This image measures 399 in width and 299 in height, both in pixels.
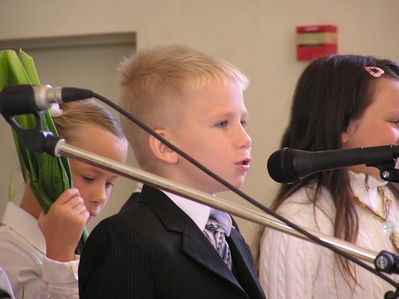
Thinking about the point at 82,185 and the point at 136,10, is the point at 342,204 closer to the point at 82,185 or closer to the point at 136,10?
the point at 82,185

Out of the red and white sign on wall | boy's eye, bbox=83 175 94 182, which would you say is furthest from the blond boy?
the red and white sign on wall

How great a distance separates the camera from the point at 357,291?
1.79 metres

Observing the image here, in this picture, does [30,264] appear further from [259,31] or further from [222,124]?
[259,31]

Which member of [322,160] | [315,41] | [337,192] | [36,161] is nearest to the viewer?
[322,160]

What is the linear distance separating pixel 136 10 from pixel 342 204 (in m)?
2.26

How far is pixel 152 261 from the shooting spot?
4.31ft

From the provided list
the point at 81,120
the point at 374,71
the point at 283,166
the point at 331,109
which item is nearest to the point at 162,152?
the point at 283,166

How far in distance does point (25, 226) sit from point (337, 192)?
29.5 inches

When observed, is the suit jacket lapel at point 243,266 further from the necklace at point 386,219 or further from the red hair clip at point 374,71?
the red hair clip at point 374,71

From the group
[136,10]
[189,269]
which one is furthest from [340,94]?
[136,10]

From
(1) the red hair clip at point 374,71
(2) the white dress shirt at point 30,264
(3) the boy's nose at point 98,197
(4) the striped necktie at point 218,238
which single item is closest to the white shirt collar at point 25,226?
(2) the white dress shirt at point 30,264

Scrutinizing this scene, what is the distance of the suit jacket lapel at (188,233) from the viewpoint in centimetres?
135

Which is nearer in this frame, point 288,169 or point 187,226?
point 288,169

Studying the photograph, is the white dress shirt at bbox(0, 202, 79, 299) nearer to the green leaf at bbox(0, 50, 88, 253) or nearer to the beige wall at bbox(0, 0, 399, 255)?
the green leaf at bbox(0, 50, 88, 253)
